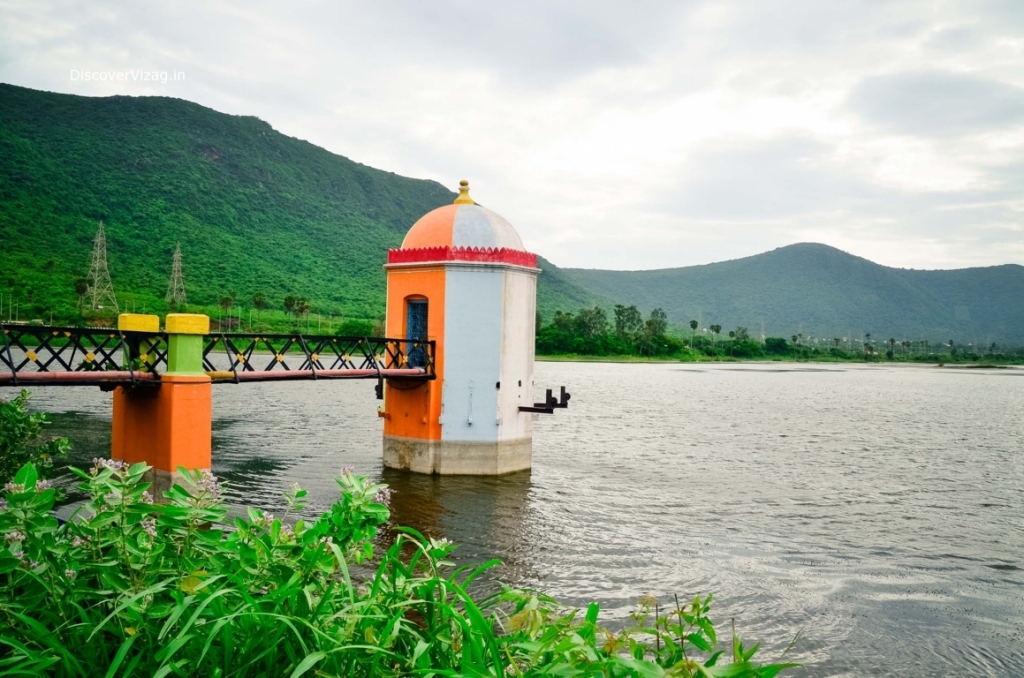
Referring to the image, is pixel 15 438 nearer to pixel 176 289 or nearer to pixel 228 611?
pixel 228 611

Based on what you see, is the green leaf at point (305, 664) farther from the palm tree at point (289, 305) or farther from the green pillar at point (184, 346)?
the palm tree at point (289, 305)

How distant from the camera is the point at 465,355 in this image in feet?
58.5

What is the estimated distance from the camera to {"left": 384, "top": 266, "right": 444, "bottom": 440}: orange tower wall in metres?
17.9

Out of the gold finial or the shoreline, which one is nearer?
the gold finial

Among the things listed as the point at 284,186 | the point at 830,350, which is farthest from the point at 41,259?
the point at 830,350

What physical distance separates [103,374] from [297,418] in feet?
62.8

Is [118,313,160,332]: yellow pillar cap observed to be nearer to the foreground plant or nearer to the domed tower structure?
the domed tower structure

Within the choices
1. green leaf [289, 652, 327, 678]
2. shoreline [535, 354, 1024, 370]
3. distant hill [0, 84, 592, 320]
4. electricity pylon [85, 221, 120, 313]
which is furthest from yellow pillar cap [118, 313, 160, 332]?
shoreline [535, 354, 1024, 370]

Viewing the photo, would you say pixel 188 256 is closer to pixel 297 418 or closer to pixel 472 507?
pixel 297 418

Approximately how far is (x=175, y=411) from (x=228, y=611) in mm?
9941

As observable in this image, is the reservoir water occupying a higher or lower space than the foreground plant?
lower

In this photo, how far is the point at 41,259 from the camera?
300ft

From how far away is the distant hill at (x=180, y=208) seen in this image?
96.8 meters

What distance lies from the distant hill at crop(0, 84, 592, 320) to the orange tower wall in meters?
71.6
